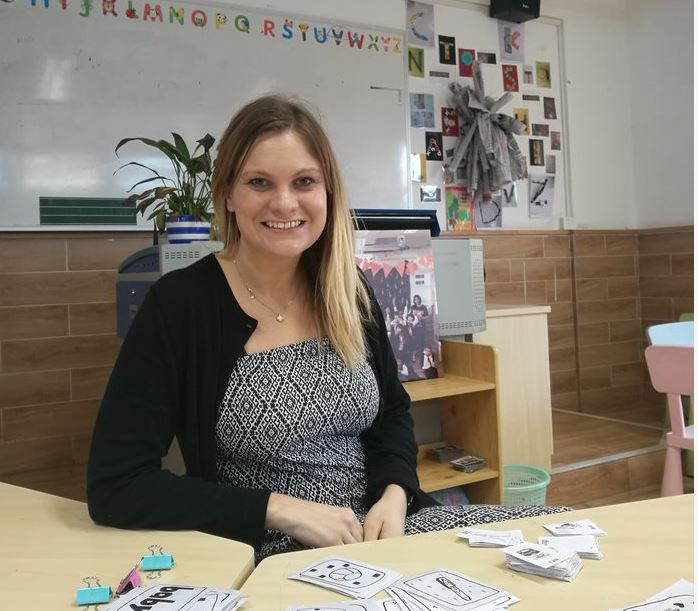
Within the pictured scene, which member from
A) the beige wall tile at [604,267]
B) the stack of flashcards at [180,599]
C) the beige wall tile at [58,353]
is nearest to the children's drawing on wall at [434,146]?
the beige wall tile at [604,267]

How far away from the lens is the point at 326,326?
132cm

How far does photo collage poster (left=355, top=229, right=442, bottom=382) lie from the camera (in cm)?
221

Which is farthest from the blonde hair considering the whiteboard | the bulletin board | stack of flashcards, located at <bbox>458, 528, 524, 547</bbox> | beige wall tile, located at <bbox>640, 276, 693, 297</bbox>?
beige wall tile, located at <bbox>640, 276, 693, 297</bbox>

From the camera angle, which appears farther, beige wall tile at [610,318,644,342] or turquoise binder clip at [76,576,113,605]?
beige wall tile at [610,318,644,342]

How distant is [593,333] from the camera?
14.0 feet

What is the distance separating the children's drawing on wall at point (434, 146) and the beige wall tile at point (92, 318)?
1872 mm

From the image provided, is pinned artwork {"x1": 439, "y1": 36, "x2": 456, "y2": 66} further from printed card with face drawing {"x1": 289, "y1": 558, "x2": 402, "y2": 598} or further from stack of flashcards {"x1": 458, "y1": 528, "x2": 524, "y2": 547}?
printed card with face drawing {"x1": 289, "y1": 558, "x2": 402, "y2": 598}

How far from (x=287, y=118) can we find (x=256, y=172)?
116 millimetres

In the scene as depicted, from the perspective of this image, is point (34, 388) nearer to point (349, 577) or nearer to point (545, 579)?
point (349, 577)

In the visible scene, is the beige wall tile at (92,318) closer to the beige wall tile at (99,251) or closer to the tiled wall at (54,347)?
the tiled wall at (54,347)

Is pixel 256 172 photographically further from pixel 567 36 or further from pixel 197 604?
pixel 567 36

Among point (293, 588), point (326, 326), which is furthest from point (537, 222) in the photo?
point (293, 588)

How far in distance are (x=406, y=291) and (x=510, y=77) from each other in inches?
90.5

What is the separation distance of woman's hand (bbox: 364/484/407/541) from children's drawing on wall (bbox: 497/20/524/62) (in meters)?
3.35
